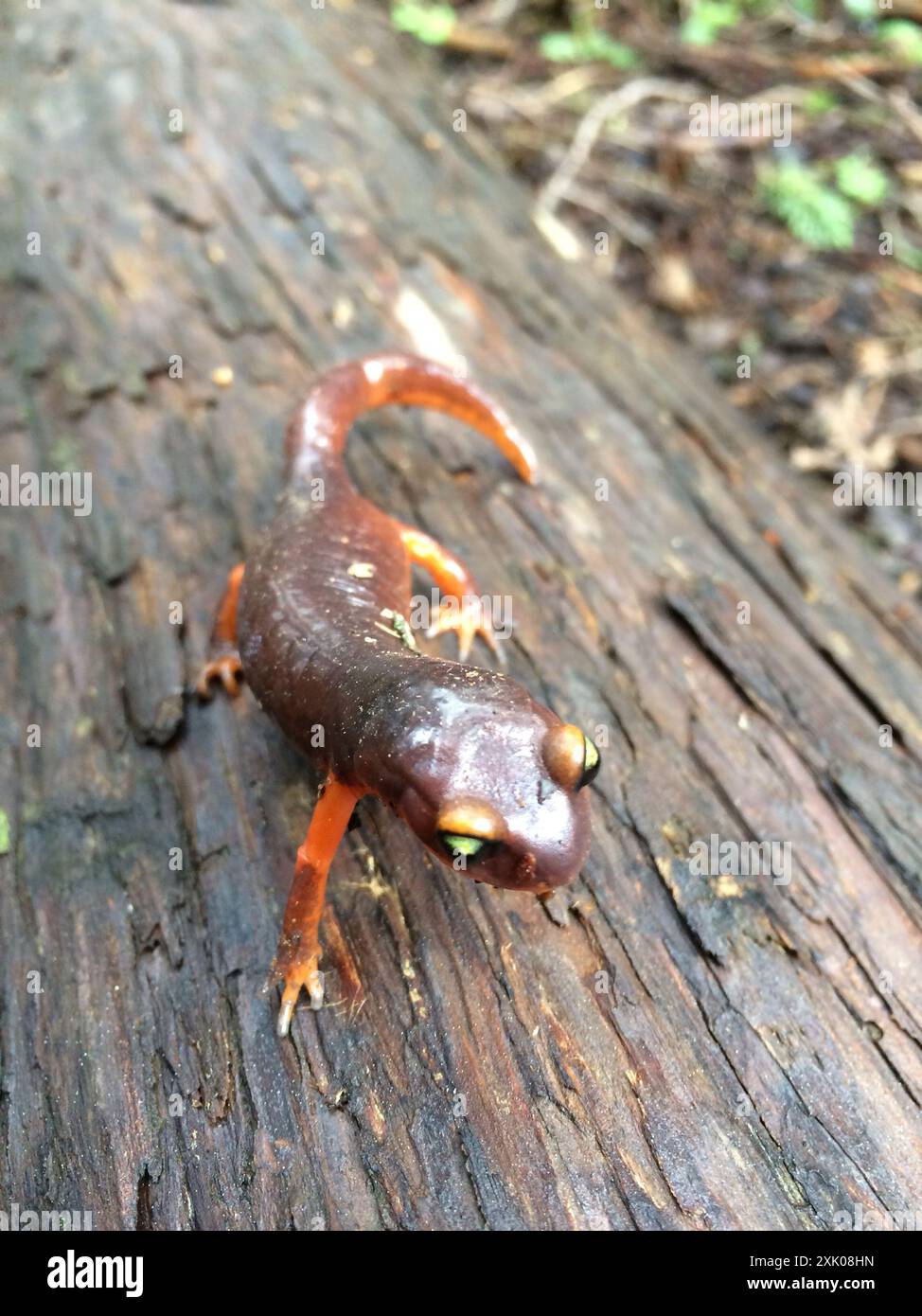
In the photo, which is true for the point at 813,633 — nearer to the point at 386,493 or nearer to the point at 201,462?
the point at 386,493

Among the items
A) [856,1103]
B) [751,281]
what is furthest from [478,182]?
[856,1103]

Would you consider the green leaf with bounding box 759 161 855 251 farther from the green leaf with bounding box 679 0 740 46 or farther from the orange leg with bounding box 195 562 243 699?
the orange leg with bounding box 195 562 243 699

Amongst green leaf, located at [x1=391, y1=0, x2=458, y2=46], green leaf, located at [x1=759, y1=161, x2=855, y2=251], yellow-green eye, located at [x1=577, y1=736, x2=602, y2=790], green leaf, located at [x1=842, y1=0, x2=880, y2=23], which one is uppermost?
green leaf, located at [x1=842, y1=0, x2=880, y2=23]

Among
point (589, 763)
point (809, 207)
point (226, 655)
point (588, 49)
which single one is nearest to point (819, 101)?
point (809, 207)

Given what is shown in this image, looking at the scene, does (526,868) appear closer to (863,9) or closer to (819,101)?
(819,101)

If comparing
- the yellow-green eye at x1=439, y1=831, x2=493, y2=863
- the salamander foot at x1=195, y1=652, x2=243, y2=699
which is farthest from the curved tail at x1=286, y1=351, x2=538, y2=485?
the yellow-green eye at x1=439, y1=831, x2=493, y2=863

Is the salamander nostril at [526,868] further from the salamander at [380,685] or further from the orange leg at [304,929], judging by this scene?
the orange leg at [304,929]
